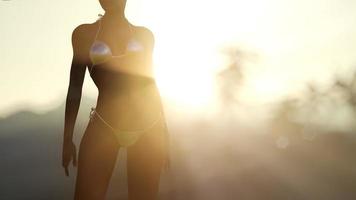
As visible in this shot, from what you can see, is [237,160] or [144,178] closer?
[144,178]

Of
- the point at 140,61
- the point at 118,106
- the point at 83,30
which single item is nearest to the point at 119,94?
the point at 118,106

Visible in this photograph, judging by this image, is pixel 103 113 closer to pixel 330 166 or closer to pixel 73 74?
pixel 73 74

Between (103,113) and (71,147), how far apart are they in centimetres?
37

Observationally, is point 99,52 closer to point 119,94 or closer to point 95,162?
point 119,94

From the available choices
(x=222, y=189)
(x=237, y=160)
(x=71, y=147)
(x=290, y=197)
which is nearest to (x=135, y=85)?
(x=71, y=147)

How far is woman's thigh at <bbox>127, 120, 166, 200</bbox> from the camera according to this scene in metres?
4.49

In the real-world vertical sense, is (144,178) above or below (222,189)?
above

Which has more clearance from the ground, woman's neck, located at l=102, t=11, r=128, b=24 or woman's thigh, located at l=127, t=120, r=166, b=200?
woman's neck, located at l=102, t=11, r=128, b=24

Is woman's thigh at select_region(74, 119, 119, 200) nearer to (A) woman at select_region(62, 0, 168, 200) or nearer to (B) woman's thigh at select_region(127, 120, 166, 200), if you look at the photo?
(A) woman at select_region(62, 0, 168, 200)

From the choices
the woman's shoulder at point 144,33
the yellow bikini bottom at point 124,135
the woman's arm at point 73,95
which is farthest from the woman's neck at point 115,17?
the yellow bikini bottom at point 124,135

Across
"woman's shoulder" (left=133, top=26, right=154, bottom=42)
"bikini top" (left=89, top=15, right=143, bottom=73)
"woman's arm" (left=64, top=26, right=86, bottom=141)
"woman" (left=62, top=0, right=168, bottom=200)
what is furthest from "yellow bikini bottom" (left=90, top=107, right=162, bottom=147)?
"woman's shoulder" (left=133, top=26, right=154, bottom=42)

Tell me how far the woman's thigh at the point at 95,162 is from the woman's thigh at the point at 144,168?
0.18m

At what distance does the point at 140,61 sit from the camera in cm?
464

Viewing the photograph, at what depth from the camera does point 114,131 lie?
14.6ft
